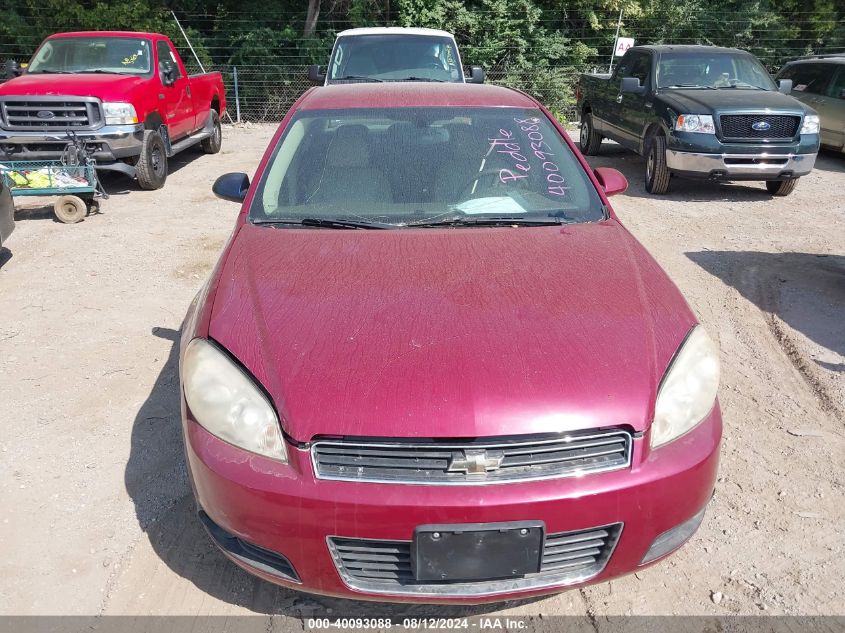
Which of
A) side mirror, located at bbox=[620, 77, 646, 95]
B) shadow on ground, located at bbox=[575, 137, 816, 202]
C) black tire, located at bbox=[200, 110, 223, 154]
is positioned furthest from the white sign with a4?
black tire, located at bbox=[200, 110, 223, 154]

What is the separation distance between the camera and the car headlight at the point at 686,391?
7.05 feet

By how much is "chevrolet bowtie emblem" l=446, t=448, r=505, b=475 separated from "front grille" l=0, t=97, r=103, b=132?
790cm

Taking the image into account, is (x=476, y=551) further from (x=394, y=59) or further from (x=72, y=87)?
(x=394, y=59)

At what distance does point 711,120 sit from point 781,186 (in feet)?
5.39

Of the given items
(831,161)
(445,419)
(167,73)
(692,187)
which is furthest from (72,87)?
(831,161)

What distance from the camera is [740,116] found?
830cm

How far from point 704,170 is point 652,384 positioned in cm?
721

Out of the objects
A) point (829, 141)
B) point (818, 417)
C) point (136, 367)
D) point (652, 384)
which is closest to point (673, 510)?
point (652, 384)

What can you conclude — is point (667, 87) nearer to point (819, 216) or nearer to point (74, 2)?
point (819, 216)

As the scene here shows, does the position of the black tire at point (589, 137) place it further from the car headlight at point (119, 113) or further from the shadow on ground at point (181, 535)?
the shadow on ground at point (181, 535)

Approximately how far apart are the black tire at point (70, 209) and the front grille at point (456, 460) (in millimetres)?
6720

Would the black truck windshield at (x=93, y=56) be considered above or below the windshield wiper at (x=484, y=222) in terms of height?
below

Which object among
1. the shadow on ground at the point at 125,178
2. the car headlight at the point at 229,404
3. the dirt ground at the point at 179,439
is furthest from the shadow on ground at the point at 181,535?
the shadow on ground at the point at 125,178

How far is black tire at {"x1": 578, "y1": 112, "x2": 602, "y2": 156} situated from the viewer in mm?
11797
